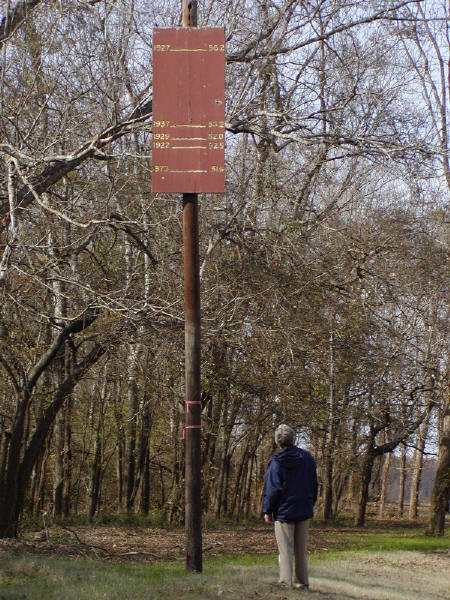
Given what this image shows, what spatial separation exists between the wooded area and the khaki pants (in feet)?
15.0

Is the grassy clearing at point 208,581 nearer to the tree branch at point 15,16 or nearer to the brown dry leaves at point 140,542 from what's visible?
the brown dry leaves at point 140,542

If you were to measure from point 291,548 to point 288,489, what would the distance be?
2.01 feet

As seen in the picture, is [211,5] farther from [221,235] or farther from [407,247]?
[407,247]

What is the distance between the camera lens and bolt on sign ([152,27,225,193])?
A: 914cm

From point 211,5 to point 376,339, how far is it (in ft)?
35.0

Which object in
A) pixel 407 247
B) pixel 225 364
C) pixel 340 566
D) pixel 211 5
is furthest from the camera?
pixel 407 247

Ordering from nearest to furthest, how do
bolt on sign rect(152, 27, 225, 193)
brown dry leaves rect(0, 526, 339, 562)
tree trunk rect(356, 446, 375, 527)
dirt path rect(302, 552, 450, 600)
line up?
dirt path rect(302, 552, 450, 600) → bolt on sign rect(152, 27, 225, 193) → brown dry leaves rect(0, 526, 339, 562) → tree trunk rect(356, 446, 375, 527)

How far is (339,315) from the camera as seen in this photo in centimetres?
1934

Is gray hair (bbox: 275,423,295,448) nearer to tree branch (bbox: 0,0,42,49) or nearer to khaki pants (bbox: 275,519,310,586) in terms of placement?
khaki pants (bbox: 275,519,310,586)

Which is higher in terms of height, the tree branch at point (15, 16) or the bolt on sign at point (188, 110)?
the tree branch at point (15, 16)

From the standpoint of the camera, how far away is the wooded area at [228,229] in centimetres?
1273

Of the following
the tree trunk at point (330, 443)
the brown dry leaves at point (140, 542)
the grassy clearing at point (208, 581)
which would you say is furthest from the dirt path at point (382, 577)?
the tree trunk at point (330, 443)

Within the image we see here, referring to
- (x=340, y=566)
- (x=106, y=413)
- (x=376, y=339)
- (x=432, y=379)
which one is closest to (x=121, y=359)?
(x=340, y=566)

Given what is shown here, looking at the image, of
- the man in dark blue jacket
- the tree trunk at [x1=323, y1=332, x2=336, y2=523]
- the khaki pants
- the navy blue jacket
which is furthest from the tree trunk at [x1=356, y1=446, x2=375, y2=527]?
the navy blue jacket
